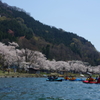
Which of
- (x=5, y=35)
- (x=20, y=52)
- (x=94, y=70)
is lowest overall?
(x=94, y=70)

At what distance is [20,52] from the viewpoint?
75812 millimetres

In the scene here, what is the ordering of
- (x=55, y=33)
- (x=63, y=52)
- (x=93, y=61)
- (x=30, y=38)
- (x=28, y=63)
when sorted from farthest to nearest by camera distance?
1. (x=55, y=33)
2. (x=93, y=61)
3. (x=63, y=52)
4. (x=30, y=38)
5. (x=28, y=63)

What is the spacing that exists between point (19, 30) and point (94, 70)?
53054 mm

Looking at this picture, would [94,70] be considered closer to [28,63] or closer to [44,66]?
[44,66]

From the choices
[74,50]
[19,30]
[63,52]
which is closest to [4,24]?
[19,30]

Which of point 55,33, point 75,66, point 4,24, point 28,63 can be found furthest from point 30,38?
point 55,33

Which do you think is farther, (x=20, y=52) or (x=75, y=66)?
(x=75, y=66)

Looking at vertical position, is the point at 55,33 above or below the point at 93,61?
above

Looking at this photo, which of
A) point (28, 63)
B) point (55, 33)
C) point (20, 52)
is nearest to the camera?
point (28, 63)

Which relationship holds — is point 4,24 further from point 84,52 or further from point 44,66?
point 84,52

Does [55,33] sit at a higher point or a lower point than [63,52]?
higher

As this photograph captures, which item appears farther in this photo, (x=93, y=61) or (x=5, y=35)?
(x=93, y=61)

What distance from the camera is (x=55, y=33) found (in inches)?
7323

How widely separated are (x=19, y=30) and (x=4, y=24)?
11844mm
